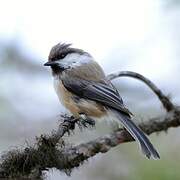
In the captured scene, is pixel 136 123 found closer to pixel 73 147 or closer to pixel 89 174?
pixel 73 147

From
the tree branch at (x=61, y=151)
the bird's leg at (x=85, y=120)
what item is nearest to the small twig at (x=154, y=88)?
the tree branch at (x=61, y=151)

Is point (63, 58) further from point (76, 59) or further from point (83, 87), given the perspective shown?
point (83, 87)

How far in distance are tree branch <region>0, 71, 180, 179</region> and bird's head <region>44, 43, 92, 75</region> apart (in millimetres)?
594

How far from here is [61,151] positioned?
2.79 meters

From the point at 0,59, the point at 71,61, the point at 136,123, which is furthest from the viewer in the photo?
the point at 0,59

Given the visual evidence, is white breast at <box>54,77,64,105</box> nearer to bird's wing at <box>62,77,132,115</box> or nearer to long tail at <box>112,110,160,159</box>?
bird's wing at <box>62,77,132,115</box>

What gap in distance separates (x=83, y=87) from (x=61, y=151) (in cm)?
112

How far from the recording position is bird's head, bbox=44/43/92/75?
387 cm

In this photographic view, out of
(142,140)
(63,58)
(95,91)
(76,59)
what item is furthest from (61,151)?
(76,59)

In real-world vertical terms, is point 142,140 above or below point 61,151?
below

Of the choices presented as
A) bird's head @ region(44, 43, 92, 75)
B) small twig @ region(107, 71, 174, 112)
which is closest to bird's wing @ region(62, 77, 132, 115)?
bird's head @ region(44, 43, 92, 75)

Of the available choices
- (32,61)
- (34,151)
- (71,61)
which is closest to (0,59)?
(32,61)

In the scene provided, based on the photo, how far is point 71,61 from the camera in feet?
13.0

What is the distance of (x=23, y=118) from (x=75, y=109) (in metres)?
0.94
